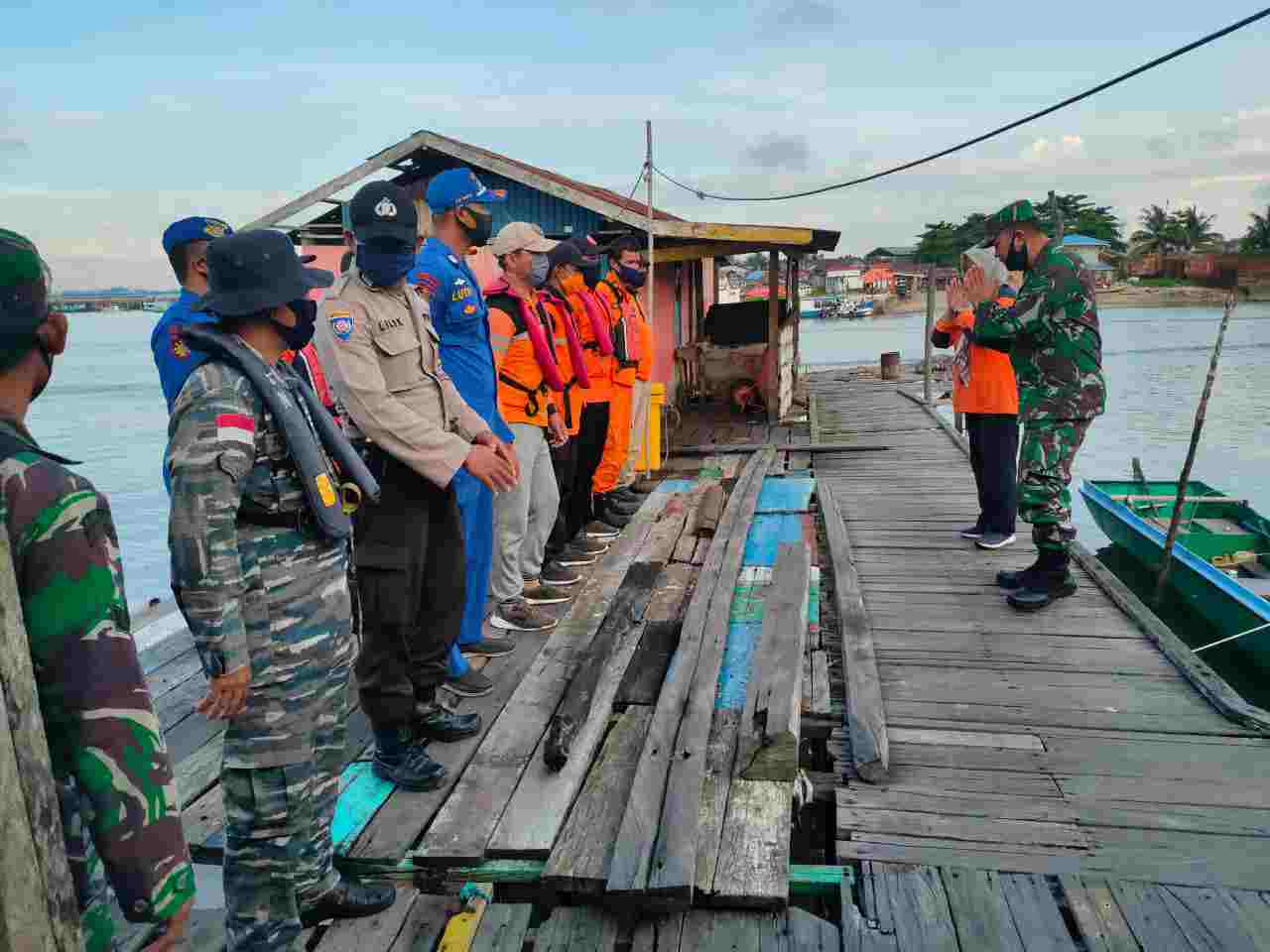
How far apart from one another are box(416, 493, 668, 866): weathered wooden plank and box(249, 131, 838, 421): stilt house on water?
17.4 ft

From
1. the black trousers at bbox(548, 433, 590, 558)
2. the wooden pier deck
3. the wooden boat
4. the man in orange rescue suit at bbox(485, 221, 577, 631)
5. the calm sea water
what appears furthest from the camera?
the calm sea water

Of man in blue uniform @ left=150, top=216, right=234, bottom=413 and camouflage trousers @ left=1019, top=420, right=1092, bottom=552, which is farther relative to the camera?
camouflage trousers @ left=1019, top=420, right=1092, bottom=552

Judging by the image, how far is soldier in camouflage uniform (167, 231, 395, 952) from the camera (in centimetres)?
204

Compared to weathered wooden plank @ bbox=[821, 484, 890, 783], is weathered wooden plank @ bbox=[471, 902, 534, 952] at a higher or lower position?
lower

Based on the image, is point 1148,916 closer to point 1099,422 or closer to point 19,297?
point 19,297

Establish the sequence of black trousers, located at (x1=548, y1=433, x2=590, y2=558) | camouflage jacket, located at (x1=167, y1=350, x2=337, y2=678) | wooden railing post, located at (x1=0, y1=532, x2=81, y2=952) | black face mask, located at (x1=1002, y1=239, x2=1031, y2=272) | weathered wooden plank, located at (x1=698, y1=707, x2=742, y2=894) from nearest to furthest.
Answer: wooden railing post, located at (x1=0, y1=532, x2=81, y2=952) → camouflage jacket, located at (x1=167, y1=350, x2=337, y2=678) → weathered wooden plank, located at (x1=698, y1=707, x2=742, y2=894) → black face mask, located at (x1=1002, y1=239, x2=1031, y2=272) → black trousers, located at (x1=548, y1=433, x2=590, y2=558)

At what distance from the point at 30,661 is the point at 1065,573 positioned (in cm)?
487

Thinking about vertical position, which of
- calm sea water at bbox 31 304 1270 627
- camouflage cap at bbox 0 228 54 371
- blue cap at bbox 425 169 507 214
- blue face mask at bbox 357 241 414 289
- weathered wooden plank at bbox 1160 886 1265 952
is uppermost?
blue cap at bbox 425 169 507 214

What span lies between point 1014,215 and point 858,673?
8.40 feet

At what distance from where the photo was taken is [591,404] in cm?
602

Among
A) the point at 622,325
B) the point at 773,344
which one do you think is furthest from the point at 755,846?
the point at 773,344

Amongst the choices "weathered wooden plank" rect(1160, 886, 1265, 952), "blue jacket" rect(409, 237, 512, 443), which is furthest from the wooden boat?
"blue jacket" rect(409, 237, 512, 443)

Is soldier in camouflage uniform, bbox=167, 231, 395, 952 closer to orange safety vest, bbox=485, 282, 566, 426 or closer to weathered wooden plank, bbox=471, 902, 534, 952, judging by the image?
weathered wooden plank, bbox=471, 902, 534, 952

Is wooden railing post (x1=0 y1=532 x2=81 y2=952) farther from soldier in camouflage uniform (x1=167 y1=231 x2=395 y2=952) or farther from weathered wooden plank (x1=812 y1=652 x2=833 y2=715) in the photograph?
weathered wooden plank (x1=812 y1=652 x2=833 y2=715)
